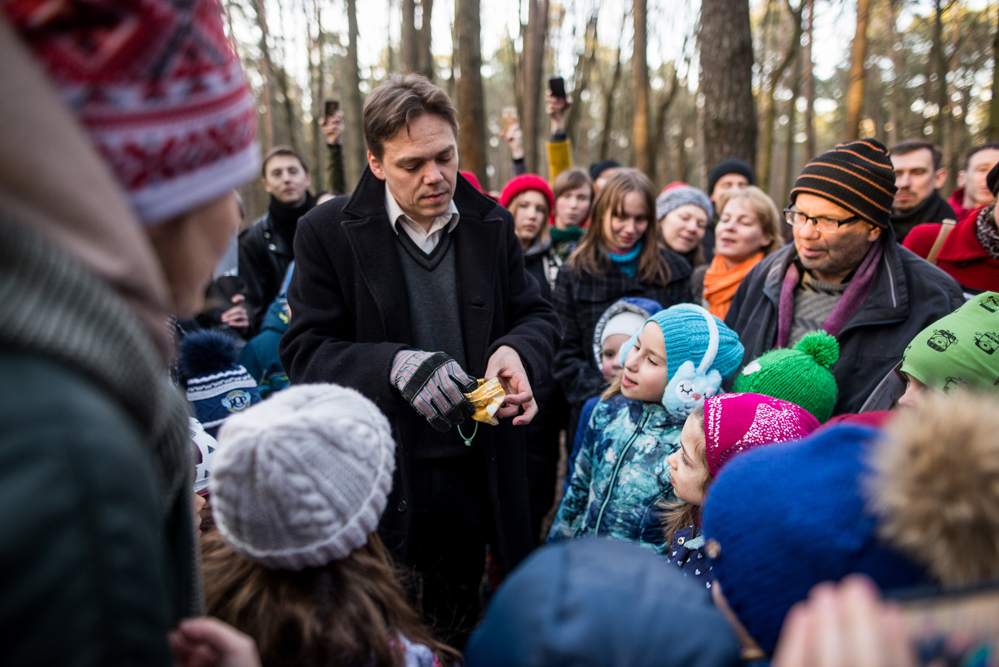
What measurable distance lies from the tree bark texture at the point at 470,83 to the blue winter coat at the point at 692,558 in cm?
649

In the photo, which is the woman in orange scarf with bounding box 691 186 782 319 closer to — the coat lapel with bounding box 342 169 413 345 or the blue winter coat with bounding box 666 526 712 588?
the blue winter coat with bounding box 666 526 712 588

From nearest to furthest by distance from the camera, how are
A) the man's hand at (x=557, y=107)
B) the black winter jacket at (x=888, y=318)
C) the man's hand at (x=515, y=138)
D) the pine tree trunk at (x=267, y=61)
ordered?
the black winter jacket at (x=888, y=318), the man's hand at (x=557, y=107), the man's hand at (x=515, y=138), the pine tree trunk at (x=267, y=61)

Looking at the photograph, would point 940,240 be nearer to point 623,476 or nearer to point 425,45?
point 623,476

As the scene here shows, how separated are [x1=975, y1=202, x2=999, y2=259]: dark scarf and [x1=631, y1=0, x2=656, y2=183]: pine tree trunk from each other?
9283 millimetres

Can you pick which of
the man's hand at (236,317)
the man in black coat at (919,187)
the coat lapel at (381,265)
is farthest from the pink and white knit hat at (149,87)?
the man in black coat at (919,187)

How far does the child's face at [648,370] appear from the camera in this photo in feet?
8.80

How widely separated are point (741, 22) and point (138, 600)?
7.06m

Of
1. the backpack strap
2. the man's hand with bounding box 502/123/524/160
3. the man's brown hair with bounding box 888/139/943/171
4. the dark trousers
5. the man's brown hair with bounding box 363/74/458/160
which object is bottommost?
the dark trousers

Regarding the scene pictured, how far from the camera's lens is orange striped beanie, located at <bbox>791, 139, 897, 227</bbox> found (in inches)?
110

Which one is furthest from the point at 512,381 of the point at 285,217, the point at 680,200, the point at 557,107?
the point at 557,107

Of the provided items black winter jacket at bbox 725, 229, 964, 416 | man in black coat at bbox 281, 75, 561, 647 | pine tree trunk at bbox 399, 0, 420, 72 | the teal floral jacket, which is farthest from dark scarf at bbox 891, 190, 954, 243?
pine tree trunk at bbox 399, 0, 420, 72

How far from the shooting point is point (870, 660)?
0.66m

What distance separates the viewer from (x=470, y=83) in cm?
789

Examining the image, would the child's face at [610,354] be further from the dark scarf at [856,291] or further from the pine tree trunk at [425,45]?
the pine tree trunk at [425,45]
